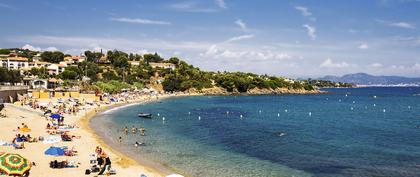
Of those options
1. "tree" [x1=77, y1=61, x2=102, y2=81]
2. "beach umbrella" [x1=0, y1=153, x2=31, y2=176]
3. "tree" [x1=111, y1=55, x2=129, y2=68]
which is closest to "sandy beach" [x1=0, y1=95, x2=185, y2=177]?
"beach umbrella" [x1=0, y1=153, x2=31, y2=176]

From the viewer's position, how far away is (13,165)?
752 inches

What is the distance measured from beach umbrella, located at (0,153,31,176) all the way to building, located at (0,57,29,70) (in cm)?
11242

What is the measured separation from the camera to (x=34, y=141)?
103 ft

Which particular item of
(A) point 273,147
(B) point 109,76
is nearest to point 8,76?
(B) point 109,76

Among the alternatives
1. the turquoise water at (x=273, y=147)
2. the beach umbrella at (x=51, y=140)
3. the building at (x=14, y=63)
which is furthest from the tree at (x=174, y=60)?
the beach umbrella at (x=51, y=140)

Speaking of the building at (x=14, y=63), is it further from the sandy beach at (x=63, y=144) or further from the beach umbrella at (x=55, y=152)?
the beach umbrella at (x=55, y=152)

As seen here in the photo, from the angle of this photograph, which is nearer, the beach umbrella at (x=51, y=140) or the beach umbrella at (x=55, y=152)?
the beach umbrella at (x=55, y=152)

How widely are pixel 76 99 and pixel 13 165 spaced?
5738 centimetres

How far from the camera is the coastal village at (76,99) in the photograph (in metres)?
23.5

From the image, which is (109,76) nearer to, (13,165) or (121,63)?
(121,63)

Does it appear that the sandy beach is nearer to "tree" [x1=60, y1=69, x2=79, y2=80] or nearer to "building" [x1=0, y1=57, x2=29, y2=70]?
"tree" [x1=60, y1=69, x2=79, y2=80]

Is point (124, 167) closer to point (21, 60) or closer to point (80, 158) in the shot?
point (80, 158)

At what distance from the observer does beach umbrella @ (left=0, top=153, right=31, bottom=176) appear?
19.0 metres

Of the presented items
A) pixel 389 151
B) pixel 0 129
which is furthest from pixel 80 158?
pixel 389 151
